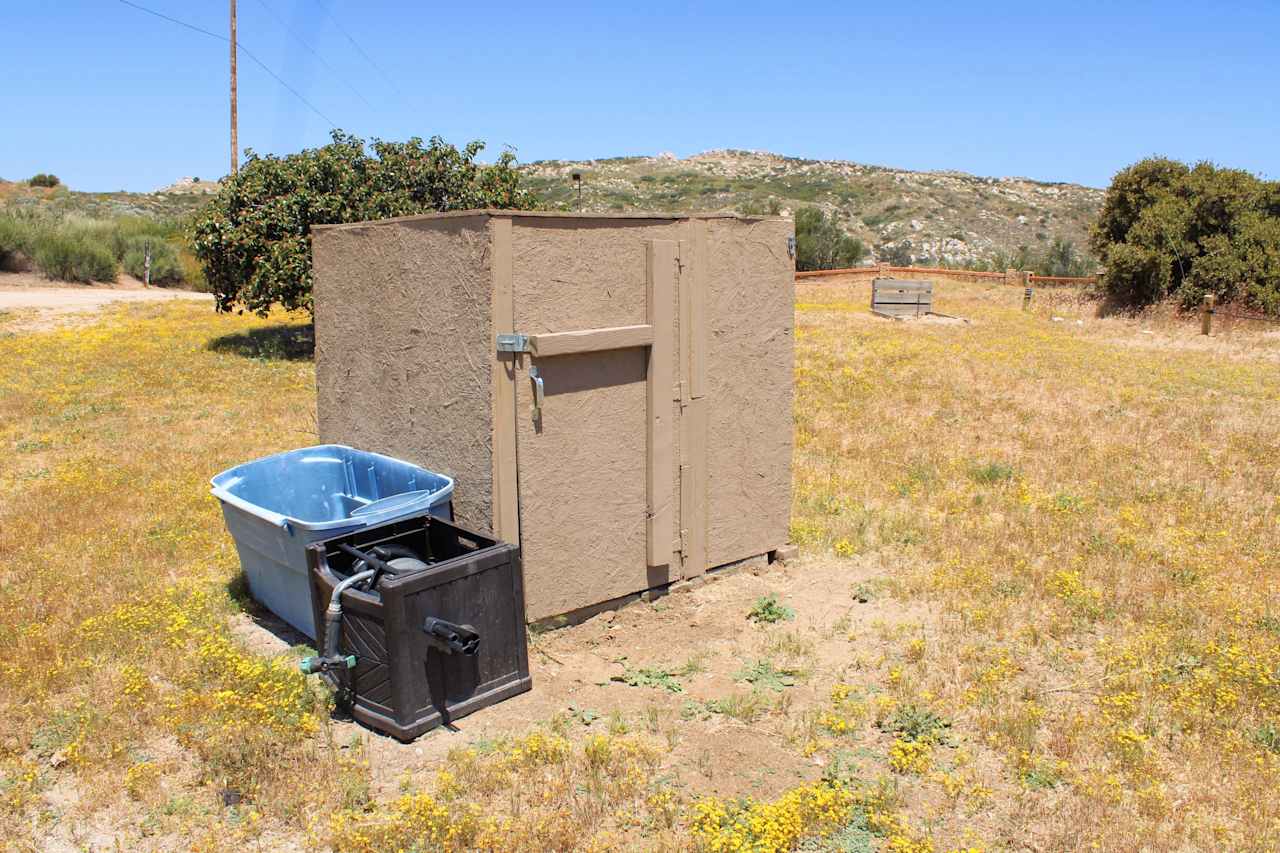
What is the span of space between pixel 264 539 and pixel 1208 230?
2639 cm

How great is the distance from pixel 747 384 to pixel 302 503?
3.28m

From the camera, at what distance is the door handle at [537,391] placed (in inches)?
227

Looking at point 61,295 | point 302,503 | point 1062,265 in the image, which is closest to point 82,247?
point 61,295

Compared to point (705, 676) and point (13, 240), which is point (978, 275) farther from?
point (13, 240)

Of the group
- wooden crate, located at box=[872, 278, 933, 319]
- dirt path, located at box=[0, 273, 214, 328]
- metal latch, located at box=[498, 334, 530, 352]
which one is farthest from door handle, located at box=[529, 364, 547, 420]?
dirt path, located at box=[0, 273, 214, 328]

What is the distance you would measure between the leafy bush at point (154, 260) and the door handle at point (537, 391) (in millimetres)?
30858

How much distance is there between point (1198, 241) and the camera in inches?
992

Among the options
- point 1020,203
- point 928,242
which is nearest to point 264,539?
point 928,242

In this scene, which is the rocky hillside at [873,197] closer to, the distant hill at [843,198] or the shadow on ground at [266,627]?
the distant hill at [843,198]

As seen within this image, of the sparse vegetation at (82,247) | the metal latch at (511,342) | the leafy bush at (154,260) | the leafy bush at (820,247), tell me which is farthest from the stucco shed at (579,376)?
the leafy bush at (820,247)

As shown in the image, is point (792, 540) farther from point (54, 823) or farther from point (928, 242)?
point (928, 242)

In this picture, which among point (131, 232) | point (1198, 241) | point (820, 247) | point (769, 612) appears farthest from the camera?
point (820, 247)

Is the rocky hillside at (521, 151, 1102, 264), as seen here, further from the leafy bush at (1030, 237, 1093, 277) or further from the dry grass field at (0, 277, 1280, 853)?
the dry grass field at (0, 277, 1280, 853)

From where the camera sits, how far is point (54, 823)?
162 inches
